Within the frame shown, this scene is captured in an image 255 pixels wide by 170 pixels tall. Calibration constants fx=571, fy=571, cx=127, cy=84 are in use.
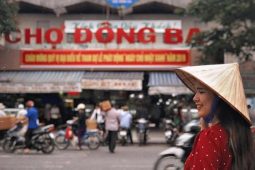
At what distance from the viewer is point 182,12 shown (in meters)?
24.6

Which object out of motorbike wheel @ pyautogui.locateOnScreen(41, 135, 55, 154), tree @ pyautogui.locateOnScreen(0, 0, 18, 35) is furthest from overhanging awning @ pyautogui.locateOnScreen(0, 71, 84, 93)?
motorbike wheel @ pyautogui.locateOnScreen(41, 135, 55, 154)

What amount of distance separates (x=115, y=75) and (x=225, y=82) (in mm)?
25771

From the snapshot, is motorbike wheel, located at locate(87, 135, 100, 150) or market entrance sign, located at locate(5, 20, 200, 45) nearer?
motorbike wheel, located at locate(87, 135, 100, 150)

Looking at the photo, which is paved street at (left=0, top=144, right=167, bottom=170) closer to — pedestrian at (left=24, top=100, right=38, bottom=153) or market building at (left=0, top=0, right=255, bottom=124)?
pedestrian at (left=24, top=100, right=38, bottom=153)

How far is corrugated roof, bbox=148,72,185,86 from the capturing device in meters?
27.4

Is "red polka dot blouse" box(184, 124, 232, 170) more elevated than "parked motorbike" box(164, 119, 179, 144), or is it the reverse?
"red polka dot blouse" box(184, 124, 232, 170)

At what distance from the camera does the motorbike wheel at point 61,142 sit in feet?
65.1

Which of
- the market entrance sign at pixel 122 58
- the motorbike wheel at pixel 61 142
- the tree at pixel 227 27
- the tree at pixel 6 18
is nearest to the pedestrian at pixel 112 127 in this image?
the motorbike wheel at pixel 61 142

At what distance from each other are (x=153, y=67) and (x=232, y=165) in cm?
2636

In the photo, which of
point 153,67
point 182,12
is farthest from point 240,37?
point 153,67

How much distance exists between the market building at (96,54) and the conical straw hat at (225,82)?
24.3 m

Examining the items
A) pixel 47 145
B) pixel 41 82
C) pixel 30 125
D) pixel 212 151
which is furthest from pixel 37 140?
pixel 212 151

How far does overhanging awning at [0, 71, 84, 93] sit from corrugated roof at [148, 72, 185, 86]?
11.7 feet

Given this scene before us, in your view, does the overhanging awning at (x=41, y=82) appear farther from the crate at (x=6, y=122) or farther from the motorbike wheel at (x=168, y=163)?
the motorbike wheel at (x=168, y=163)
